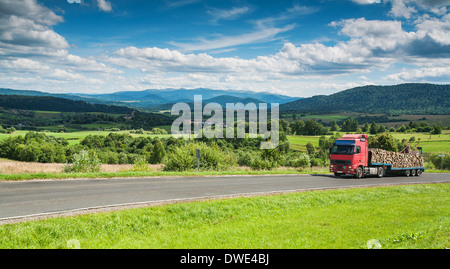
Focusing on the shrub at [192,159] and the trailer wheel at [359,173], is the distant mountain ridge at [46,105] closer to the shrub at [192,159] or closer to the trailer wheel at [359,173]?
the shrub at [192,159]

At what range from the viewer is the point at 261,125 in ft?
304

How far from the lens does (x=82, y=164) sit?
2283cm

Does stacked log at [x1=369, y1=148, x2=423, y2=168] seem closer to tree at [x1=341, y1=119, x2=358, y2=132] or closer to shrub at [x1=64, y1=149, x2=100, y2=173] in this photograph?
shrub at [x1=64, y1=149, x2=100, y2=173]

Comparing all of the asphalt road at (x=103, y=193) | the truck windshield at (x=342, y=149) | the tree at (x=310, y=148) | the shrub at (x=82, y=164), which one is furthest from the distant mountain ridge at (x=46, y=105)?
the asphalt road at (x=103, y=193)

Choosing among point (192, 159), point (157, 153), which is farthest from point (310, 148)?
point (192, 159)

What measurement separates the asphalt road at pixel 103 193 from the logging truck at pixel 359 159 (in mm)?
6480

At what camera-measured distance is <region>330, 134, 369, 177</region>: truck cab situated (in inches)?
1045

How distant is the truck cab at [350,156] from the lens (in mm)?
A: 26547

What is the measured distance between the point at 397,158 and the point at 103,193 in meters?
28.6

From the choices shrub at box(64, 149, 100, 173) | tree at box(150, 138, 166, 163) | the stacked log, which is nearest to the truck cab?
the stacked log
